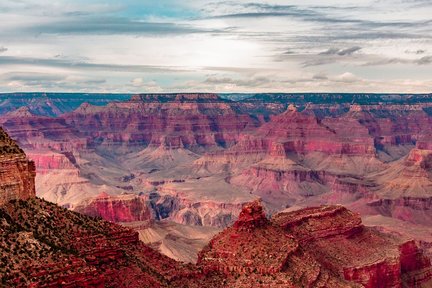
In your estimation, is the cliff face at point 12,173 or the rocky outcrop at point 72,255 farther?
the cliff face at point 12,173

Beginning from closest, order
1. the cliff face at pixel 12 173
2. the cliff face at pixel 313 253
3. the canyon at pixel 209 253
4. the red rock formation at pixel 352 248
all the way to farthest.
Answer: the canyon at pixel 209 253
the cliff face at pixel 12 173
the cliff face at pixel 313 253
the red rock formation at pixel 352 248

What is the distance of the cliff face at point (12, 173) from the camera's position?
135 ft

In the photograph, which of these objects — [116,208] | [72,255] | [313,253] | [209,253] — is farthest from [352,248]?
[116,208]

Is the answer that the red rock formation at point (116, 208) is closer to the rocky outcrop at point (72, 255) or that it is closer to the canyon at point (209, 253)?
the canyon at point (209, 253)

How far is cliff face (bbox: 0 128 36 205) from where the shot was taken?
4109 centimetres

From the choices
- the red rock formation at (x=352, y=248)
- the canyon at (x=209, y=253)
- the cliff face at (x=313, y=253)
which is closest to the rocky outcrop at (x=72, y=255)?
the canyon at (x=209, y=253)

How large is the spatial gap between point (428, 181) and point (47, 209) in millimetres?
146742

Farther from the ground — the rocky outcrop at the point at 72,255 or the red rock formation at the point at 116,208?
the rocky outcrop at the point at 72,255

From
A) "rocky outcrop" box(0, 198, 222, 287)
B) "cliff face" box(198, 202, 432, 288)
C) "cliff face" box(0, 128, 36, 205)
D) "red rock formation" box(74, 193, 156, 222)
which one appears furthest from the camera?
"red rock formation" box(74, 193, 156, 222)

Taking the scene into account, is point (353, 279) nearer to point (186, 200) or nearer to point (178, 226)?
point (178, 226)

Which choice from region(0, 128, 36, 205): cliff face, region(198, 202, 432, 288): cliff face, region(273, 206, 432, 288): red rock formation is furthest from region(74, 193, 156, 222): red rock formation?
region(0, 128, 36, 205): cliff face

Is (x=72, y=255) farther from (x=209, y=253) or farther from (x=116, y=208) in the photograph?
(x=116, y=208)

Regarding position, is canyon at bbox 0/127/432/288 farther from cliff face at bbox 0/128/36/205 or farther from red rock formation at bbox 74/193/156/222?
red rock formation at bbox 74/193/156/222

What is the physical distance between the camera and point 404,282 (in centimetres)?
7894
